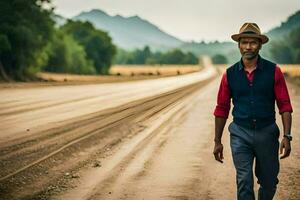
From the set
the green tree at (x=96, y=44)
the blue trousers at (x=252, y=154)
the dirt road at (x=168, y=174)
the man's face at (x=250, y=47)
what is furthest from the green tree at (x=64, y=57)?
the blue trousers at (x=252, y=154)

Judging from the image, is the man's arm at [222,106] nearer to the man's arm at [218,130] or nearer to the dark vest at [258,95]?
the man's arm at [218,130]

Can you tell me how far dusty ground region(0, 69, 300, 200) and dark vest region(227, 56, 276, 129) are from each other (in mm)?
2039

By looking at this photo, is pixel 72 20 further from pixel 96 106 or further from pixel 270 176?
pixel 270 176

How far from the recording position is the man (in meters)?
4.33

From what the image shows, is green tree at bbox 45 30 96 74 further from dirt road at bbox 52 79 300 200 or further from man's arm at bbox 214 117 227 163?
man's arm at bbox 214 117 227 163

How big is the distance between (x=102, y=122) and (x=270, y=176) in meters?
9.68

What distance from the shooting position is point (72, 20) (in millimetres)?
96312

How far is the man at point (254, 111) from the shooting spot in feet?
14.2

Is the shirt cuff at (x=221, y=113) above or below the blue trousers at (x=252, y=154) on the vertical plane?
above

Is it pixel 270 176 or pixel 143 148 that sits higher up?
pixel 270 176

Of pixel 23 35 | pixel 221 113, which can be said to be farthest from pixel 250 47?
pixel 23 35

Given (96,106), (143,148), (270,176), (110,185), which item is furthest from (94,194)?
(96,106)

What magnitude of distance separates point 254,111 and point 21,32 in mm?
35721

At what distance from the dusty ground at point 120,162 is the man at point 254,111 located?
5.97 ft
